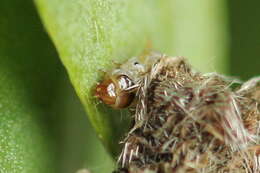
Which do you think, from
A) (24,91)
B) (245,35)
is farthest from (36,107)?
(245,35)

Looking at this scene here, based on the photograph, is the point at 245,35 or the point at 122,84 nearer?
the point at 122,84

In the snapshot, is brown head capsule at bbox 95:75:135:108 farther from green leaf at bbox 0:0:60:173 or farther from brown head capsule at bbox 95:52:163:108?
green leaf at bbox 0:0:60:173

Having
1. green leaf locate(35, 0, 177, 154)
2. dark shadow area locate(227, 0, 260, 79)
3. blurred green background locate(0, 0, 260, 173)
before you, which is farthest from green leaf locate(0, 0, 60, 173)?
dark shadow area locate(227, 0, 260, 79)

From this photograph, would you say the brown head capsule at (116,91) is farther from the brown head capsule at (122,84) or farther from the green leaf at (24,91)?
the green leaf at (24,91)

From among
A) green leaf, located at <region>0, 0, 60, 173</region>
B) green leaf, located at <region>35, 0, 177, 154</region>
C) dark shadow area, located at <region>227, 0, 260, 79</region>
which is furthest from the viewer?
dark shadow area, located at <region>227, 0, 260, 79</region>

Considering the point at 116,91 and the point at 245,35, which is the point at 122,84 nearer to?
the point at 116,91
